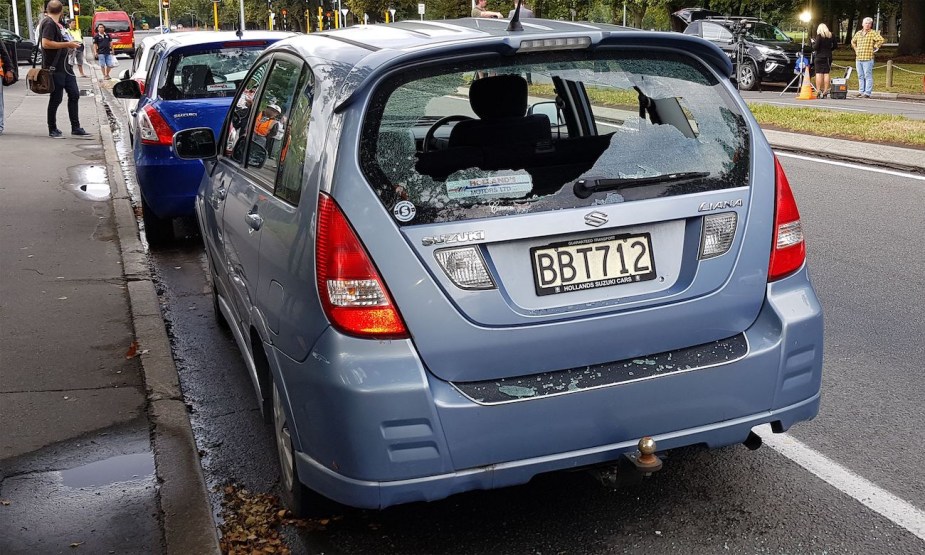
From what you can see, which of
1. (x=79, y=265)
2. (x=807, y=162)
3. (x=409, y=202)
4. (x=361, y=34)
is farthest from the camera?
(x=807, y=162)

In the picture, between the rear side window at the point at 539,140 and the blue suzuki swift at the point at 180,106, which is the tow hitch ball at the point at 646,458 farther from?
the blue suzuki swift at the point at 180,106

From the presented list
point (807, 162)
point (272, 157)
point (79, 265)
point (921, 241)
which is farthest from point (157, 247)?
point (807, 162)

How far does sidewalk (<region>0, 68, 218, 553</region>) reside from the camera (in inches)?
149

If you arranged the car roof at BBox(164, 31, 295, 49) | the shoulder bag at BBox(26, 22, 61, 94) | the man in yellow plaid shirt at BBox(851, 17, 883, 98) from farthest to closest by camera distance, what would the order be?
the man in yellow plaid shirt at BBox(851, 17, 883, 98) → the shoulder bag at BBox(26, 22, 61, 94) → the car roof at BBox(164, 31, 295, 49)

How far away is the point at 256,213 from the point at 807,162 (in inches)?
408

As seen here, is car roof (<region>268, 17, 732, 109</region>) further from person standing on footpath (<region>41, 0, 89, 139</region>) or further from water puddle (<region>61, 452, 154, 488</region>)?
person standing on footpath (<region>41, 0, 89, 139</region>)

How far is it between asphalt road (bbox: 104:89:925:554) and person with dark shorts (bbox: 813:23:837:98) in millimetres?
19066

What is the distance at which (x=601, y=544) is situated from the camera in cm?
356

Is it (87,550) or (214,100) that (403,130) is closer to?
(87,550)

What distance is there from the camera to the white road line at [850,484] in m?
3.65

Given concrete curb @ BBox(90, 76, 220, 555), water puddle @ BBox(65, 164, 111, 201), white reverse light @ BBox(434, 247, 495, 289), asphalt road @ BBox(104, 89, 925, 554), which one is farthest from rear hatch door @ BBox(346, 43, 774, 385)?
water puddle @ BBox(65, 164, 111, 201)

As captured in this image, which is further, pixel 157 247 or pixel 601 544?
pixel 157 247

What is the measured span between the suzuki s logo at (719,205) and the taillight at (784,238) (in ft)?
0.57

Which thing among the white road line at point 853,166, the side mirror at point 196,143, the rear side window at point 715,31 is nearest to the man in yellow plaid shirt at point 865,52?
the rear side window at point 715,31
